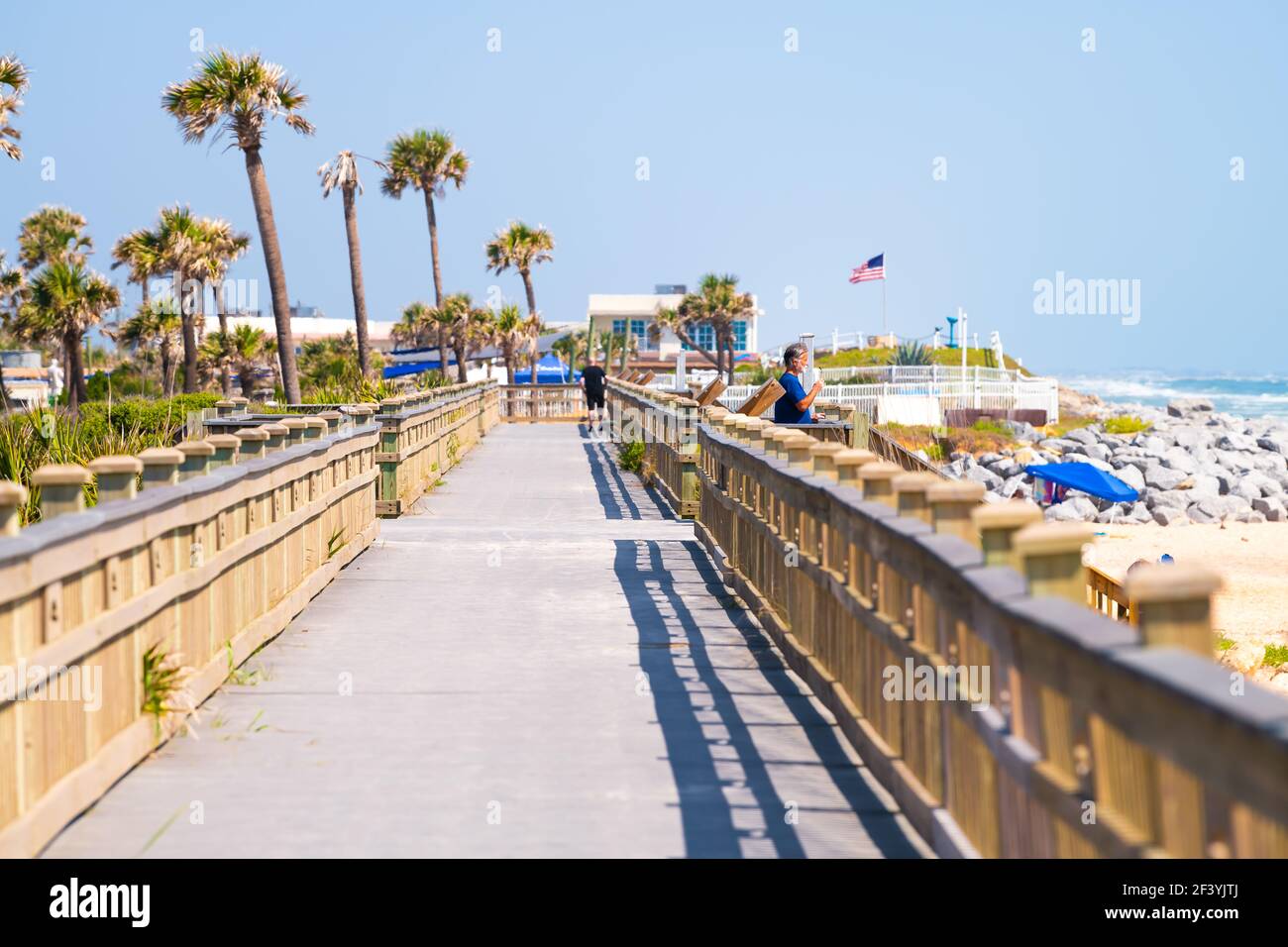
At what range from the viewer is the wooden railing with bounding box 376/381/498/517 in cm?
1681

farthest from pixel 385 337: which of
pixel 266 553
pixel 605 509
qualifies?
pixel 266 553

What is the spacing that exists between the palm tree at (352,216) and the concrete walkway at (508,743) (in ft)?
134

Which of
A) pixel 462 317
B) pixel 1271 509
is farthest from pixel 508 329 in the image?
pixel 1271 509

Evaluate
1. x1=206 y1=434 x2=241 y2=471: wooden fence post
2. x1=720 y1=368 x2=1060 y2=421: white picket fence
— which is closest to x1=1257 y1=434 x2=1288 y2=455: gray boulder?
x1=720 y1=368 x2=1060 y2=421: white picket fence

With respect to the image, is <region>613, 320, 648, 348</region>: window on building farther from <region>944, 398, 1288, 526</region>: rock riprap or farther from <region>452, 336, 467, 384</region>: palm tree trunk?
<region>944, 398, 1288, 526</region>: rock riprap

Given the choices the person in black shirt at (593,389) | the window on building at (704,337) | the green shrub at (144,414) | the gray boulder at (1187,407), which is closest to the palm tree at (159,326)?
the green shrub at (144,414)

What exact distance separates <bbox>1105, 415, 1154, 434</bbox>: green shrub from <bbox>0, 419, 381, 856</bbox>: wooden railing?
54856mm

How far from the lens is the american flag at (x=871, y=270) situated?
190 ft

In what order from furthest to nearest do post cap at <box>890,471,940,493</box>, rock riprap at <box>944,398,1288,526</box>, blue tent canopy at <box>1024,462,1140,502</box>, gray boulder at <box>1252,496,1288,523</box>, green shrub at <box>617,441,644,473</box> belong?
gray boulder at <box>1252,496,1288,523</box> < rock riprap at <box>944,398,1288,526</box> < blue tent canopy at <box>1024,462,1140,502</box> < green shrub at <box>617,441,644,473</box> < post cap at <box>890,471,940,493</box>

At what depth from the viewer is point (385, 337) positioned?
435ft

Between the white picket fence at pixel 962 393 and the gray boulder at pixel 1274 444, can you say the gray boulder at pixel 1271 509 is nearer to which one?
the gray boulder at pixel 1274 444

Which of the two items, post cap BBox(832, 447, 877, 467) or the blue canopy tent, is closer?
post cap BBox(832, 447, 877, 467)

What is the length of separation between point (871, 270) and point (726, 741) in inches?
2060
